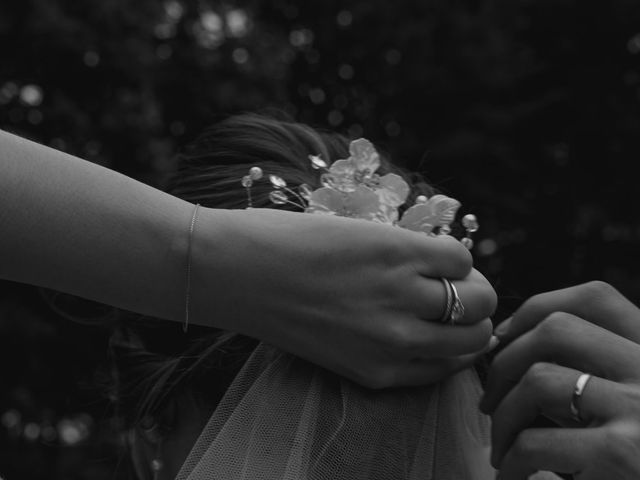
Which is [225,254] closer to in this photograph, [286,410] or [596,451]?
[286,410]

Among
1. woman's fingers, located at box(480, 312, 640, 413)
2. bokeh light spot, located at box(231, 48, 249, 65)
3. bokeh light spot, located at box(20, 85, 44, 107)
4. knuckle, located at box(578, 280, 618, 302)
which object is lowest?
bokeh light spot, located at box(20, 85, 44, 107)

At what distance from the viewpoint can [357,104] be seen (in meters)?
8.82

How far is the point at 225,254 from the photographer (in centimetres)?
142

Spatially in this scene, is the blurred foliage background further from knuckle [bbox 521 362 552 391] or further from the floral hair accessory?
knuckle [bbox 521 362 552 391]

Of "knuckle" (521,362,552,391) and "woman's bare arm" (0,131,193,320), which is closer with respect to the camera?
"woman's bare arm" (0,131,193,320)

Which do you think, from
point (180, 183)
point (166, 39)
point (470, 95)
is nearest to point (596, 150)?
point (470, 95)

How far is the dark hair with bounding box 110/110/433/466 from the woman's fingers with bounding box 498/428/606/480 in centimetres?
53

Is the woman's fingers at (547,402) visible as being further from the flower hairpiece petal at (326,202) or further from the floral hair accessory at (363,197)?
the flower hairpiece petal at (326,202)

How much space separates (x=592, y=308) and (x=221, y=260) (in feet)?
2.38

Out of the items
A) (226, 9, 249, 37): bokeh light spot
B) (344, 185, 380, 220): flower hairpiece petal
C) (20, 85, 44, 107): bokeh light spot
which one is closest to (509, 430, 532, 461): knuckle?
(344, 185, 380, 220): flower hairpiece petal

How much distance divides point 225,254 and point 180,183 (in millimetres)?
684

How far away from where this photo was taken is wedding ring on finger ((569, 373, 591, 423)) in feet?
5.04

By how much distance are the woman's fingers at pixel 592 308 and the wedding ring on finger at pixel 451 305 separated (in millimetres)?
308

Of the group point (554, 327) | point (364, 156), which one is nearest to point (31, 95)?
point (364, 156)
